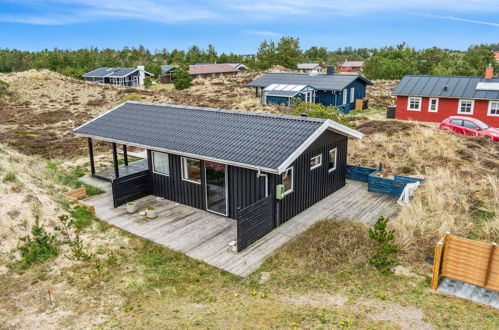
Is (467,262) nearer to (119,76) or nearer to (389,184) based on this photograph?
(389,184)

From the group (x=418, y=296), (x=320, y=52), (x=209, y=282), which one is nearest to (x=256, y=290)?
(x=209, y=282)

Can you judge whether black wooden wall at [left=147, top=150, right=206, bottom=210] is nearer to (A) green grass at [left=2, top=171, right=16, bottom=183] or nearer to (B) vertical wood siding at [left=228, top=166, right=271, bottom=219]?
(B) vertical wood siding at [left=228, top=166, right=271, bottom=219]

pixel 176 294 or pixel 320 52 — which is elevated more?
pixel 320 52

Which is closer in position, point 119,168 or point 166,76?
point 119,168

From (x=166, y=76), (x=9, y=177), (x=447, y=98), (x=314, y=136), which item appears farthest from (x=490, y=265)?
(x=166, y=76)

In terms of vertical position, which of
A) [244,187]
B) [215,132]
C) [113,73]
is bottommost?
[244,187]

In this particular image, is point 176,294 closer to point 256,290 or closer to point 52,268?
point 256,290

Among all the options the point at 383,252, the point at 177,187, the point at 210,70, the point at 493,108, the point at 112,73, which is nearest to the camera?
the point at 383,252
